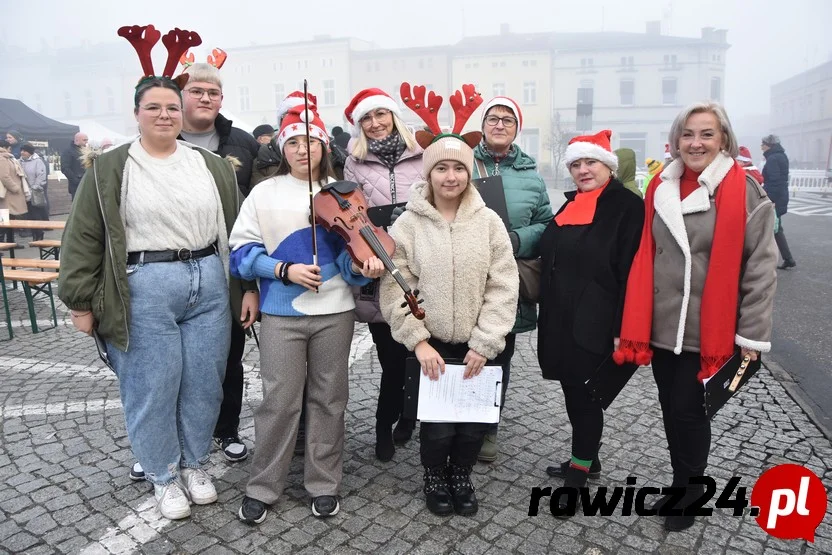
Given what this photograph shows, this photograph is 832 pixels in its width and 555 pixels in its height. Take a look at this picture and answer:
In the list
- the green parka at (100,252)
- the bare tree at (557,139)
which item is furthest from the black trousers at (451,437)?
the bare tree at (557,139)

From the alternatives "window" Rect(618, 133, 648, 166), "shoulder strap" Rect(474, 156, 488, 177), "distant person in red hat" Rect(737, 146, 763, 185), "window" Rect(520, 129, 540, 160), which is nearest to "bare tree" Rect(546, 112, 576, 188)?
"window" Rect(520, 129, 540, 160)

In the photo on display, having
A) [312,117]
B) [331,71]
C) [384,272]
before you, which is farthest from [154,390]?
[331,71]

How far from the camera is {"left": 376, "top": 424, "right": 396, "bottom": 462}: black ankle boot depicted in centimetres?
366

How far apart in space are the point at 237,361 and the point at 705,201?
8.83ft

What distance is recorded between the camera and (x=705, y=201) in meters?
2.63

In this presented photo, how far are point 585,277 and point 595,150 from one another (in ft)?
2.08

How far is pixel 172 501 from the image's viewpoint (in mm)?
3027

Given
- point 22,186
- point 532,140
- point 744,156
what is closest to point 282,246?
point 744,156

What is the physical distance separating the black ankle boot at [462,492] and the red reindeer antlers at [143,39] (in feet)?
8.24

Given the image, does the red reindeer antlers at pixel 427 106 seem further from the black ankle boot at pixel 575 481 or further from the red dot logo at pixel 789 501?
the red dot logo at pixel 789 501

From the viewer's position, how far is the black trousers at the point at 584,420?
121 inches

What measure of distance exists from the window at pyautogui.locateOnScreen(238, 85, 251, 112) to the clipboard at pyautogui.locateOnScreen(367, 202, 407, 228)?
63784mm

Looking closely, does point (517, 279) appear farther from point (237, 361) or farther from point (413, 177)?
point (237, 361)

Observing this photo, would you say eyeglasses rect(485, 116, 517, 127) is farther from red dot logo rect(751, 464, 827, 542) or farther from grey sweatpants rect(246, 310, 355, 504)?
red dot logo rect(751, 464, 827, 542)
